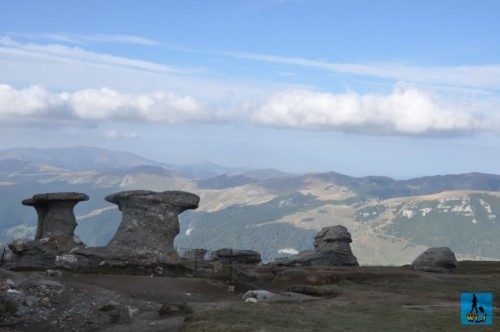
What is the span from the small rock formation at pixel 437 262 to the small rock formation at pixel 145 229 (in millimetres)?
29267

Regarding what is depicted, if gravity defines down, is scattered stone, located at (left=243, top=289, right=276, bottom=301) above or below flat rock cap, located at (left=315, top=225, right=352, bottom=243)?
below

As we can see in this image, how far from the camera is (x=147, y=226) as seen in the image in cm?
5272

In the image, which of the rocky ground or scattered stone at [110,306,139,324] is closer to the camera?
the rocky ground

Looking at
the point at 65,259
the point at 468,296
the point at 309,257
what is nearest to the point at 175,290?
the point at 65,259

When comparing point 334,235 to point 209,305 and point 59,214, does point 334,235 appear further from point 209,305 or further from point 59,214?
point 209,305

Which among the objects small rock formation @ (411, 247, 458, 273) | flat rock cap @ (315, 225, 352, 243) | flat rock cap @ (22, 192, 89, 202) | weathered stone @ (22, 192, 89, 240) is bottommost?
small rock formation @ (411, 247, 458, 273)

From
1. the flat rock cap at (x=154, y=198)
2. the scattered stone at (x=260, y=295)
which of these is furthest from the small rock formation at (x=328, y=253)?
the scattered stone at (x=260, y=295)

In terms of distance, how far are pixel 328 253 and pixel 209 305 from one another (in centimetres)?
3803

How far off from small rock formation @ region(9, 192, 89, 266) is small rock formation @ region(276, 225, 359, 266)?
74.6 feet

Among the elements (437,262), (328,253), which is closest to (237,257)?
(328,253)

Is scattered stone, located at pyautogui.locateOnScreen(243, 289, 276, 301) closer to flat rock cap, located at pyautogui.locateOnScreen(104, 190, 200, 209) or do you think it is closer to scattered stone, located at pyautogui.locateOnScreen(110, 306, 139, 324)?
scattered stone, located at pyautogui.locateOnScreen(110, 306, 139, 324)

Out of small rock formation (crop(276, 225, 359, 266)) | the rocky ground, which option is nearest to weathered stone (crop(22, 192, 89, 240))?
the rocky ground

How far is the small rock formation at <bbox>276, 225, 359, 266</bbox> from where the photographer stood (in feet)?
225

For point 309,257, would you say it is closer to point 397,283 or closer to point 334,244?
point 334,244
